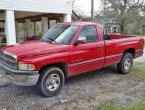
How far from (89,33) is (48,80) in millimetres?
2137

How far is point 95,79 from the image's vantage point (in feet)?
24.8

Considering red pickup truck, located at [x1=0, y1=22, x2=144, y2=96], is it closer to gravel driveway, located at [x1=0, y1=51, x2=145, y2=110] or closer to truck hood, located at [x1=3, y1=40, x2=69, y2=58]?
truck hood, located at [x1=3, y1=40, x2=69, y2=58]

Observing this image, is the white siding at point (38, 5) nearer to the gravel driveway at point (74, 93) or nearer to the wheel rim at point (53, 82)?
the gravel driveway at point (74, 93)

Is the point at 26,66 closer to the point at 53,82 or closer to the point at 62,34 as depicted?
the point at 53,82

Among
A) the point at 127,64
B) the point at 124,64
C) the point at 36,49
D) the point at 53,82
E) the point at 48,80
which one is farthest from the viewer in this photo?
the point at 127,64

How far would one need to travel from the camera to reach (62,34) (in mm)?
6496

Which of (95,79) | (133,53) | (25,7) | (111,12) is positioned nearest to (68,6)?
(25,7)

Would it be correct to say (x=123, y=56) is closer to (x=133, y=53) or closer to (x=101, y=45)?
(x=133, y=53)

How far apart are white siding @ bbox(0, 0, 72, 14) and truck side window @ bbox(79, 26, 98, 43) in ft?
23.6

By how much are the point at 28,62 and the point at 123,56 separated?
13.5 feet

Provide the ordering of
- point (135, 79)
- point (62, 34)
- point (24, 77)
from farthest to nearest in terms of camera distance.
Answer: point (135, 79) → point (62, 34) → point (24, 77)

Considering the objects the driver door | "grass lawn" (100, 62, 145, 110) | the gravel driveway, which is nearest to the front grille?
the gravel driveway

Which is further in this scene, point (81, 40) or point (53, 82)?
point (81, 40)

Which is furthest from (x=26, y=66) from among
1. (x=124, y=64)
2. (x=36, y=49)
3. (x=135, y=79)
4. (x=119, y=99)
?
(x=124, y=64)
